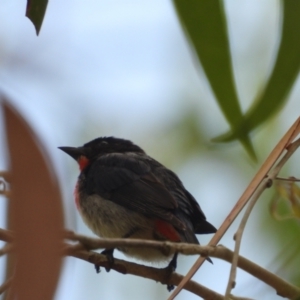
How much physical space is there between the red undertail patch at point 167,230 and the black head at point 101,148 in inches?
49.2

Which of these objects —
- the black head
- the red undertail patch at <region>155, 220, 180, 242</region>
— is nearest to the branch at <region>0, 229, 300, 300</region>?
the red undertail patch at <region>155, 220, 180, 242</region>

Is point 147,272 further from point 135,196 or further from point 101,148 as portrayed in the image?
point 101,148

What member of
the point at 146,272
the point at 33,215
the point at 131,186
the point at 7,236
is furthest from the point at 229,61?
the point at 131,186

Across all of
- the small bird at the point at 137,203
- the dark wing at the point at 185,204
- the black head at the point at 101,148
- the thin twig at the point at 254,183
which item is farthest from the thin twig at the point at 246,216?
the black head at the point at 101,148

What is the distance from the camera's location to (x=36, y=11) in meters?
1.35

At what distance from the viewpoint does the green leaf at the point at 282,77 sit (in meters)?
1.50

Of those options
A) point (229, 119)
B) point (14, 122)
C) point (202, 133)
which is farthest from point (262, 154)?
point (14, 122)

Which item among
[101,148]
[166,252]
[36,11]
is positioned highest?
[36,11]

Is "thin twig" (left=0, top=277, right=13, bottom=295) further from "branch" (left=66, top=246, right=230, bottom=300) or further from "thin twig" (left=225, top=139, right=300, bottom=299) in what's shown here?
"branch" (left=66, top=246, right=230, bottom=300)

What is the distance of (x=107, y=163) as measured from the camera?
157 inches

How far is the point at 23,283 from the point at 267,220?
2.81 m

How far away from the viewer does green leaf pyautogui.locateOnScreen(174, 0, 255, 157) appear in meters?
1.53

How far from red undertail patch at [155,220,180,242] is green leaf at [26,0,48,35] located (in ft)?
6.45

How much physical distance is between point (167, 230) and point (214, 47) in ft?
5.87
